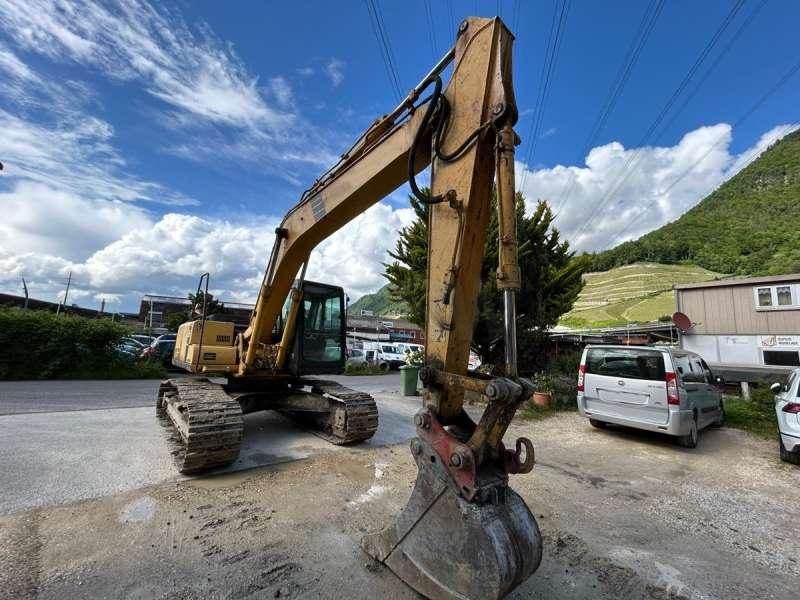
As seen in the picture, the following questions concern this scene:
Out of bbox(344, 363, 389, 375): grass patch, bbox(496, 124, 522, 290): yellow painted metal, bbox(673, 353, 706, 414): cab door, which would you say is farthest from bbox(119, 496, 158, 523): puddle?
bbox(344, 363, 389, 375): grass patch

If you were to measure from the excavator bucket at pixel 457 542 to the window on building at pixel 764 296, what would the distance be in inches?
572

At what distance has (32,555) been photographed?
2785 mm

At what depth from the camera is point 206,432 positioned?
4.48m

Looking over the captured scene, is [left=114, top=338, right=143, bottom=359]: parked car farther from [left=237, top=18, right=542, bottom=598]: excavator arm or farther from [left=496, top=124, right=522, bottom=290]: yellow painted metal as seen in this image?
[left=496, top=124, right=522, bottom=290]: yellow painted metal

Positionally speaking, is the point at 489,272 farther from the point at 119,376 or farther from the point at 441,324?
the point at 119,376

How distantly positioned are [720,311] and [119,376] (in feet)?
64.3

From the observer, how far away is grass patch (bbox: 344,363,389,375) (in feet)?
62.1

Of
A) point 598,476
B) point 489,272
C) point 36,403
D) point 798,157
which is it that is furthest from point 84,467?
point 798,157

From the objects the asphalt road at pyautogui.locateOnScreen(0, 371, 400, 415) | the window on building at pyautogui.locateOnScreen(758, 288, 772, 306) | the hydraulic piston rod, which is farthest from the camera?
the window on building at pyautogui.locateOnScreen(758, 288, 772, 306)

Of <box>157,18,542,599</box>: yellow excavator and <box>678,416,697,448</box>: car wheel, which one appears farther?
<box>678,416,697,448</box>: car wheel

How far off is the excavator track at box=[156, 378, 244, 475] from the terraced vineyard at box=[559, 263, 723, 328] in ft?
88.6

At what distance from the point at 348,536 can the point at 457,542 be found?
1.32 metres

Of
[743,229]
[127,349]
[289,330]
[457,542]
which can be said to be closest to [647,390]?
[457,542]

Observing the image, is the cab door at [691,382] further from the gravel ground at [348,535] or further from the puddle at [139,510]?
the puddle at [139,510]
